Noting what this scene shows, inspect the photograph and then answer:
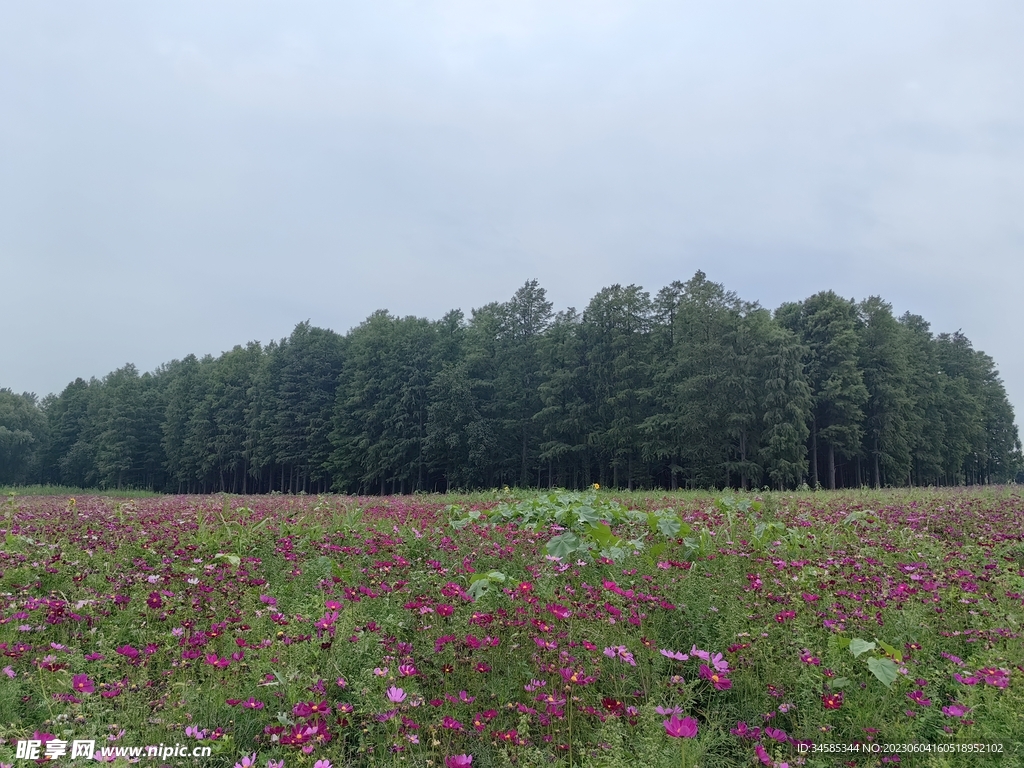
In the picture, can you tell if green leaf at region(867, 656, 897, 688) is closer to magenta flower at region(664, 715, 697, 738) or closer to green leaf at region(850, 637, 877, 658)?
green leaf at region(850, 637, 877, 658)

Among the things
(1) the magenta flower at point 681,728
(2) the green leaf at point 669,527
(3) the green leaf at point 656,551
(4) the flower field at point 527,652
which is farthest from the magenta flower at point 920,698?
(2) the green leaf at point 669,527

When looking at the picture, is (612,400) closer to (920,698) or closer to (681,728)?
(920,698)

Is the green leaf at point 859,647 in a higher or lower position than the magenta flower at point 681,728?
higher

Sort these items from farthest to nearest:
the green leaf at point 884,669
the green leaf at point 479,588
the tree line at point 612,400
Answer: the tree line at point 612,400, the green leaf at point 479,588, the green leaf at point 884,669

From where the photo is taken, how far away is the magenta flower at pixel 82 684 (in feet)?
9.80

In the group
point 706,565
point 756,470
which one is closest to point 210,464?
point 756,470

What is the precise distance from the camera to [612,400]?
3409cm

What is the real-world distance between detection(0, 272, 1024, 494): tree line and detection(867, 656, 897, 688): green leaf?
1076 inches

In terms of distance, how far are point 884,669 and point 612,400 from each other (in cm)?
3117

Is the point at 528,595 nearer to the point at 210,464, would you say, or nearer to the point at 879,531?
the point at 879,531

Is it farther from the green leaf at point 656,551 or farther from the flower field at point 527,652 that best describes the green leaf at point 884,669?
the green leaf at point 656,551

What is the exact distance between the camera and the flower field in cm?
289

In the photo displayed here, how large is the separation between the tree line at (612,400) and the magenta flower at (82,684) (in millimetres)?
Result: 29098

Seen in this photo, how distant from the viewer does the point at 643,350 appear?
3550 centimetres
